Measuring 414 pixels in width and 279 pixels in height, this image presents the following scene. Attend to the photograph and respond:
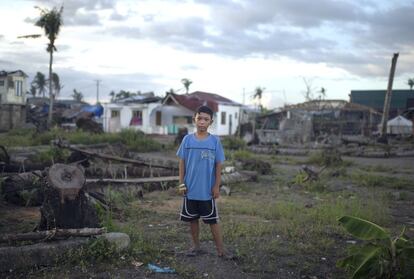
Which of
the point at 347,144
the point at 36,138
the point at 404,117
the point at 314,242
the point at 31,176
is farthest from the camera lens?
the point at 404,117

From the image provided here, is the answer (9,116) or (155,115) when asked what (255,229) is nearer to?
(155,115)

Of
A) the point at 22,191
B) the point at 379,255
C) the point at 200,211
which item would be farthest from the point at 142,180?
the point at 379,255

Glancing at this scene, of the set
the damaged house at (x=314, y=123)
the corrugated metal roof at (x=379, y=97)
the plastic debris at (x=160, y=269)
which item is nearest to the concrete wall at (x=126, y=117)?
the damaged house at (x=314, y=123)

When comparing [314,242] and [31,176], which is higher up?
[31,176]

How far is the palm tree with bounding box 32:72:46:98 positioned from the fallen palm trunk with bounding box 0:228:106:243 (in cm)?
8610

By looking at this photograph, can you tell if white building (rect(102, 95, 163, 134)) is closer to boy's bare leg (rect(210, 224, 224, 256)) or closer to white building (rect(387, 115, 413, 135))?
white building (rect(387, 115, 413, 135))

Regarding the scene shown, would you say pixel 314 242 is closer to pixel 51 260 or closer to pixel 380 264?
pixel 380 264

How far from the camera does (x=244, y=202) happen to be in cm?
884

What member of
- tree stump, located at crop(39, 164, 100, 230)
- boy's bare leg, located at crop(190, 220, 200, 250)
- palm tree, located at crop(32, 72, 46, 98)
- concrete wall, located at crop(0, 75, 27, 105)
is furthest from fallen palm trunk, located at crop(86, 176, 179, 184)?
palm tree, located at crop(32, 72, 46, 98)

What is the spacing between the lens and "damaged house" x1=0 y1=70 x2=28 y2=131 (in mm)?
39875

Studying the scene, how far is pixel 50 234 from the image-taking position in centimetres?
459

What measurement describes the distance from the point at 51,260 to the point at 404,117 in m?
39.3

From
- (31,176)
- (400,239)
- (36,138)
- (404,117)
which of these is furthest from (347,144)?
(400,239)

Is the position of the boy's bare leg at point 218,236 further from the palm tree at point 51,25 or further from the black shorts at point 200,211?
the palm tree at point 51,25
